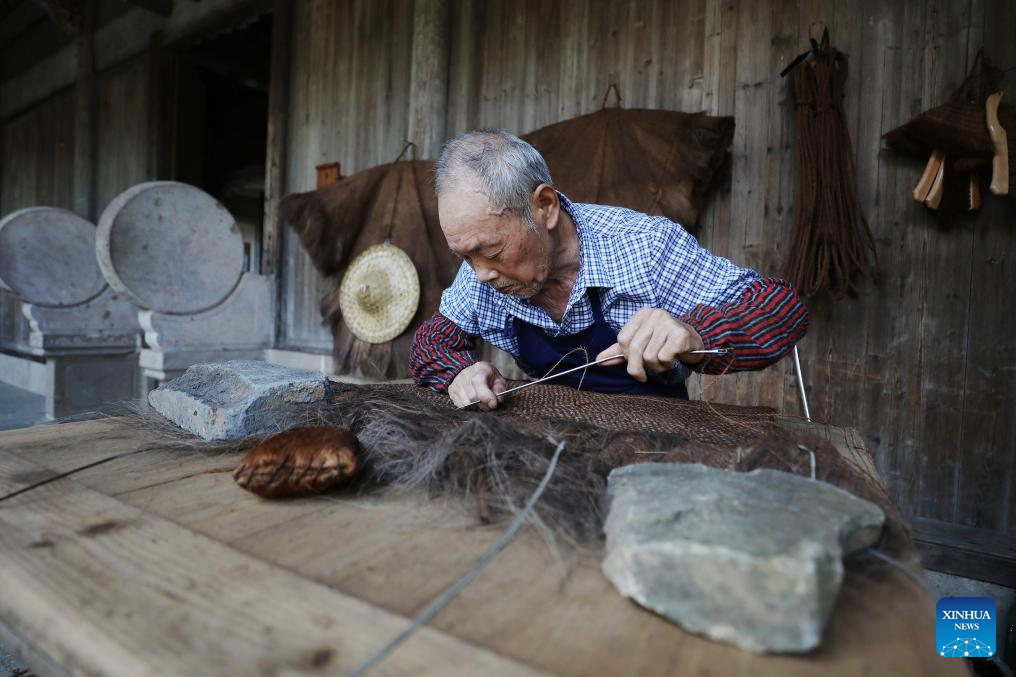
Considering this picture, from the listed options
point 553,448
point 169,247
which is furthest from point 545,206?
point 169,247

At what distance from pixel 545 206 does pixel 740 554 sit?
127 centimetres

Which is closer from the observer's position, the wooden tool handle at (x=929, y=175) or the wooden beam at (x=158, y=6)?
the wooden tool handle at (x=929, y=175)

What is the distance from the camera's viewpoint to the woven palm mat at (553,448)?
32.1 inches

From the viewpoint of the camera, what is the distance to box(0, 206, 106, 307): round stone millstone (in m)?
4.48

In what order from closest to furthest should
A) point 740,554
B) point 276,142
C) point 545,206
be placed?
1. point 740,554
2. point 545,206
3. point 276,142

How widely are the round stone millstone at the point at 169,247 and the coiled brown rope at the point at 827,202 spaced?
3540mm

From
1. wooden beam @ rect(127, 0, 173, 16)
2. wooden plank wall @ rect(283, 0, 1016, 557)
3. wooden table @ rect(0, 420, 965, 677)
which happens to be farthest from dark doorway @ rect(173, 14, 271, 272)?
wooden table @ rect(0, 420, 965, 677)

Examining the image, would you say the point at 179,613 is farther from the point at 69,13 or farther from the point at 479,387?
the point at 69,13

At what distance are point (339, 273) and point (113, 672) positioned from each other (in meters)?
3.65

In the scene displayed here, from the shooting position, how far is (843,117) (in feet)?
8.25

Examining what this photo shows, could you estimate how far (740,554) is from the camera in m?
0.52

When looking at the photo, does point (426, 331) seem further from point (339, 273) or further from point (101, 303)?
point (101, 303)

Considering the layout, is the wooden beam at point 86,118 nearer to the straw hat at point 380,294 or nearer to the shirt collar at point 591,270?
the straw hat at point 380,294

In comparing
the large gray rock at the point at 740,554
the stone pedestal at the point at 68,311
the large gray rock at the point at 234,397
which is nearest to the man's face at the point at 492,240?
the large gray rock at the point at 234,397
